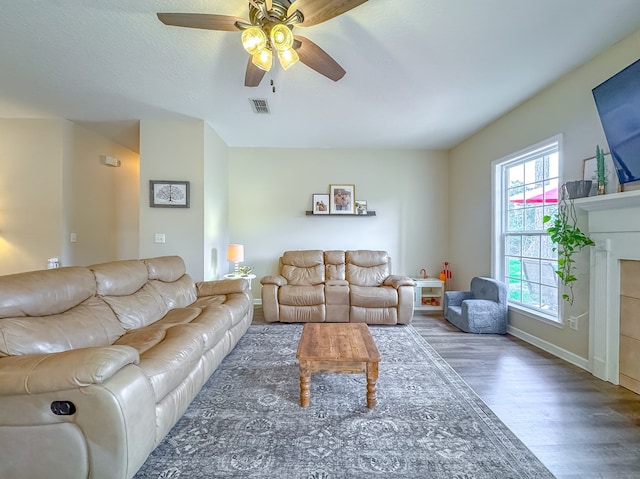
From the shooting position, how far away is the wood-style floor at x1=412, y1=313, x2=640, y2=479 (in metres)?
1.49

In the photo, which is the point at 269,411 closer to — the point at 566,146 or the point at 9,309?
the point at 9,309

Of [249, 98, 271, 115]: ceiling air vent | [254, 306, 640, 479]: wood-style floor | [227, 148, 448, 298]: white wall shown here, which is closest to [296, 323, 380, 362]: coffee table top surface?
[254, 306, 640, 479]: wood-style floor

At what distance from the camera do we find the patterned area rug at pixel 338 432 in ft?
4.61

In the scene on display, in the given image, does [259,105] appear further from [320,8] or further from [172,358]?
[172,358]

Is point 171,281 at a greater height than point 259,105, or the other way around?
point 259,105

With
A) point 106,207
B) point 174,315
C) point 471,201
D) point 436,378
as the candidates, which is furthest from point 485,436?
point 106,207

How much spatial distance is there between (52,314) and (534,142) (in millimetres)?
4486

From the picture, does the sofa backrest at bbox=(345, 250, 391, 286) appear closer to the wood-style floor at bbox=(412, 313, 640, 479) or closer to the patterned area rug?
the wood-style floor at bbox=(412, 313, 640, 479)

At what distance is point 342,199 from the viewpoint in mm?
4836

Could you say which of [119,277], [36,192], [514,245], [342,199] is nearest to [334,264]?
[342,199]

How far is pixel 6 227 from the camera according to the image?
3.64 metres

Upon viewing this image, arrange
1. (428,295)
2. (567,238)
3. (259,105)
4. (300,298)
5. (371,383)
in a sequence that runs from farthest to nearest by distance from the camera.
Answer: (428,295), (300,298), (259,105), (567,238), (371,383)

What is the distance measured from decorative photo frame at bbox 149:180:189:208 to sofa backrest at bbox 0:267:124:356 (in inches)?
71.2

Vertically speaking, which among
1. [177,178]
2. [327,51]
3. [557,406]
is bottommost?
[557,406]
